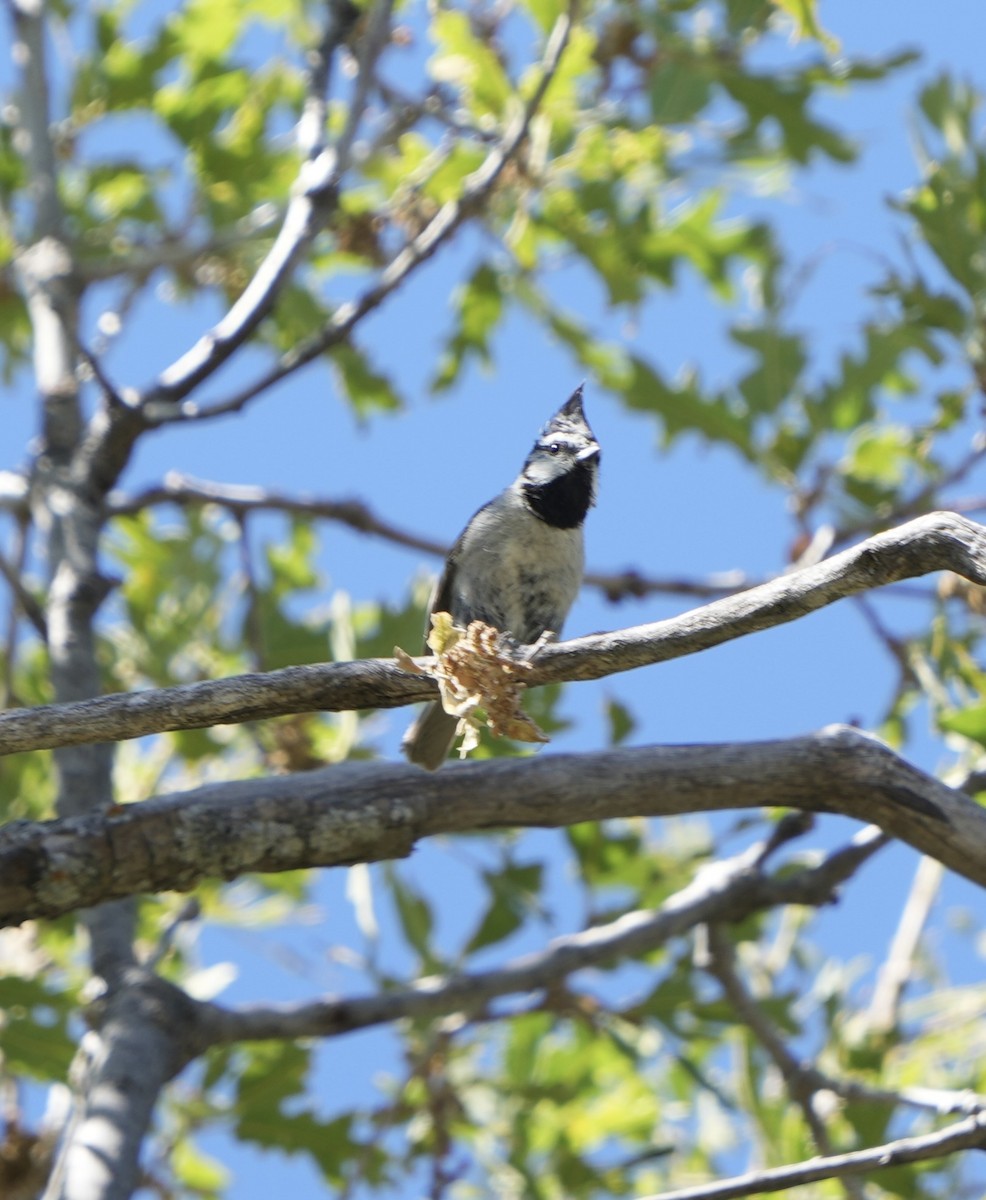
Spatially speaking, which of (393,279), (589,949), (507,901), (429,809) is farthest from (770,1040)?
(393,279)

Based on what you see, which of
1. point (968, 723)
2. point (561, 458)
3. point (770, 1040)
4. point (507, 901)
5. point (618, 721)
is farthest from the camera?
point (507, 901)

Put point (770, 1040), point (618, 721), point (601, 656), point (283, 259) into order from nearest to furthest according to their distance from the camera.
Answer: point (601, 656)
point (770, 1040)
point (283, 259)
point (618, 721)

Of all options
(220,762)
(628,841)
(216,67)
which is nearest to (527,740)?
(628,841)

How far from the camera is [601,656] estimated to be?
8.44ft

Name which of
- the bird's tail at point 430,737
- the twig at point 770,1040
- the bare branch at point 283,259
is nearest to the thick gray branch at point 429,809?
the bird's tail at point 430,737

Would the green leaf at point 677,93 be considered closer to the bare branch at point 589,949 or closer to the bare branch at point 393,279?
the bare branch at point 393,279

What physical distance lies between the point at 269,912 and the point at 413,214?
244cm

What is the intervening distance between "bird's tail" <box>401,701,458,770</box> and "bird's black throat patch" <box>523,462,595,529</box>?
64 cm

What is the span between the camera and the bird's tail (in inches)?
161

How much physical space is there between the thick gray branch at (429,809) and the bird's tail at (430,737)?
0.58m

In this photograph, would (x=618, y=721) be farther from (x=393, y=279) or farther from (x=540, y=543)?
(x=393, y=279)

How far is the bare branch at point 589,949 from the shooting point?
3885 mm

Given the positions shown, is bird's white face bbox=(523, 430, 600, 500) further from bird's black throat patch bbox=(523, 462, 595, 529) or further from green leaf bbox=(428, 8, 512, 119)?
green leaf bbox=(428, 8, 512, 119)

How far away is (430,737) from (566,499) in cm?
77
